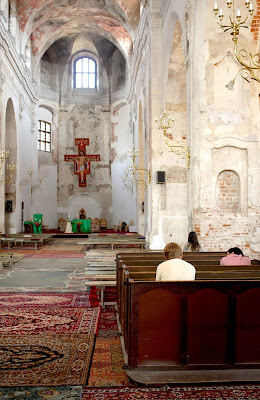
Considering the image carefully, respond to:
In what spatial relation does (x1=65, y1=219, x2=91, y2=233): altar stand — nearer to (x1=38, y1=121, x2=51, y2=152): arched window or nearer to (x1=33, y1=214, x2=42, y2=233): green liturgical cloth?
(x1=33, y1=214, x2=42, y2=233): green liturgical cloth

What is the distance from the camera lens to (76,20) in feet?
88.4

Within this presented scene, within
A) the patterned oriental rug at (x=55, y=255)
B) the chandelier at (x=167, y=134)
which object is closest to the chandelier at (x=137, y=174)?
the chandelier at (x=167, y=134)

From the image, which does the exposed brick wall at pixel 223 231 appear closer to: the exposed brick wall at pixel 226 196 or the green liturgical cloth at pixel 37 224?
the exposed brick wall at pixel 226 196

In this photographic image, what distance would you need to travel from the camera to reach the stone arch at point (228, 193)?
33.1ft

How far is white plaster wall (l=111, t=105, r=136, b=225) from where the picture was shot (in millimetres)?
30203

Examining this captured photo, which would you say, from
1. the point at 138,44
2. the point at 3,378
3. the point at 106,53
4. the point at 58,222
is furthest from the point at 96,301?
the point at 106,53

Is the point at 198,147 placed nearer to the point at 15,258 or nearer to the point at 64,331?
the point at 64,331

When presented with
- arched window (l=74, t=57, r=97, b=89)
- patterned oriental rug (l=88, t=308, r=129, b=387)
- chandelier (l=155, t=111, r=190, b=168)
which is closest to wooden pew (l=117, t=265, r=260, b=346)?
patterned oriental rug (l=88, t=308, r=129, b=387)

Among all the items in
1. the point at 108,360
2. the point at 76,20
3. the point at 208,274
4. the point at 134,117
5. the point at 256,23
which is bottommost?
the point at 108,360

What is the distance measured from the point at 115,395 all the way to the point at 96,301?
4.04 m

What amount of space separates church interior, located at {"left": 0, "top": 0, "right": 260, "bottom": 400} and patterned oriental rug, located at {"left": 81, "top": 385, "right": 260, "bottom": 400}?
19 millimetres

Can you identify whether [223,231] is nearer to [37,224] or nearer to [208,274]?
[208,274]

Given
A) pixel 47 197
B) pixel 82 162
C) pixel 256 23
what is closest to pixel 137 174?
pixel 82 162

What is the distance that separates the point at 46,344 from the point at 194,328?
2092 mm
